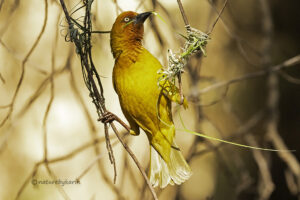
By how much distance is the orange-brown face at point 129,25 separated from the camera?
1.67 feet

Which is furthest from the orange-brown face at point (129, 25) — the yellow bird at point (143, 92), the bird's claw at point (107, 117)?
the bird's claw at point (107, 117)

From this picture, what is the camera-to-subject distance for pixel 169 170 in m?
0.54

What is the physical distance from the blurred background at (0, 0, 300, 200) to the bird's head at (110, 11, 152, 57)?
16cm

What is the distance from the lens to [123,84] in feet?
1.70

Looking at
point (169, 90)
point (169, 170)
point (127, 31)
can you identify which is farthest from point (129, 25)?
point (169, 170)

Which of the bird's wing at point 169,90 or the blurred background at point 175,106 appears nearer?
the bird's wing at point 169,90

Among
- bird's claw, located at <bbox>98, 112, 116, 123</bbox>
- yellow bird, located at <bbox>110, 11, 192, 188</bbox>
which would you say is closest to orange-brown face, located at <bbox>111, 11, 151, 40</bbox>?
yellow bird, located at <bbox>110, 11, 192, 188</bbox>

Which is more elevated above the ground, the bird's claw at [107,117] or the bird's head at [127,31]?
the bird's head at [127,31]

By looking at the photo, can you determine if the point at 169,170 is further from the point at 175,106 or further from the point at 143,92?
the point at 175,106

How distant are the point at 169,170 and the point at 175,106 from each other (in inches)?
10.8

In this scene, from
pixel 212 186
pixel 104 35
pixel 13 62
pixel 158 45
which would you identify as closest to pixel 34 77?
pixel 13 62

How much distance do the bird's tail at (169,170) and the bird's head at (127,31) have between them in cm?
16

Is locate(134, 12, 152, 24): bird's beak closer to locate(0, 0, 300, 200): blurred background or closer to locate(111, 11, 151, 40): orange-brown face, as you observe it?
locate(111, 11, 151, 40): orange-brown face

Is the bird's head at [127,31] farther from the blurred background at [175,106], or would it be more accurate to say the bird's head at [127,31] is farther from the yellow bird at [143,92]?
the blurred background at [175,106]
